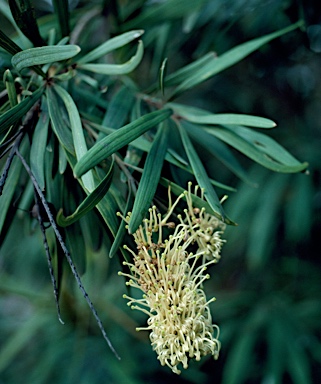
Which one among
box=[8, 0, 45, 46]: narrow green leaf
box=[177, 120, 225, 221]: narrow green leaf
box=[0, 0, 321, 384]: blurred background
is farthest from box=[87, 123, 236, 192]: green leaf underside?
box=[0, 0, 321, 384]: blurred background

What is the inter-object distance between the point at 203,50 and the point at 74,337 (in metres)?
0.65

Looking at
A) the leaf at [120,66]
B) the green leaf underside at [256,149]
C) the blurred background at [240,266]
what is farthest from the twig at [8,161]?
the blurred background at [240,266]

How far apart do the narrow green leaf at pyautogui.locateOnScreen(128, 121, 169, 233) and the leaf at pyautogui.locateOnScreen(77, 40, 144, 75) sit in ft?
0.24

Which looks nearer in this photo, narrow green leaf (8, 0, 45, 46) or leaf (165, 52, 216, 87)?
narrow green leaf (8, 0, 45, 46)

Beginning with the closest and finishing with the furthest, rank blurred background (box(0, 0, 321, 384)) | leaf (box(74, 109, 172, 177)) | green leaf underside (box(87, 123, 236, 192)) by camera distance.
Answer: leaf (box(74, 109, 172, 177)), green leaf underside (box(87, 123, 236, 192)), blurred background (box(0, 0, 321, 384))

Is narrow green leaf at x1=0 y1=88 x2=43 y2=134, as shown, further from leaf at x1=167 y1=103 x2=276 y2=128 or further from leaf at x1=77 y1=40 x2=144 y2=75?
leaf at x1=167 y1=103 x2=276 y2=128

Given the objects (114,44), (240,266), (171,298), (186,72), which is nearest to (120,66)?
(114,44)

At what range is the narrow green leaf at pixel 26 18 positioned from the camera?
50 cm

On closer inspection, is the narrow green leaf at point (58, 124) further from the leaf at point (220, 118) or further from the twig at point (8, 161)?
the leaf at point (220, 118)

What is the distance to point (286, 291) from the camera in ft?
3.79

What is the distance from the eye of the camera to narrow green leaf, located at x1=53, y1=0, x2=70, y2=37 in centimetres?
58

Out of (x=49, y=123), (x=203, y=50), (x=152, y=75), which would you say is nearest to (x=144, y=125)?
(x=49, y=123)

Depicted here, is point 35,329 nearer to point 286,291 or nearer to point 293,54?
point 286,291

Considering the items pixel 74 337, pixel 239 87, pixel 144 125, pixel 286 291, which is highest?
pixel 144 125
